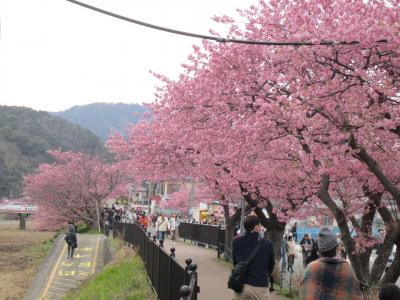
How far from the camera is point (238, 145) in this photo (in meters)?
10.6

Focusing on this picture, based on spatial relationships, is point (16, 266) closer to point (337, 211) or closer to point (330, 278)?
point (337, 211)

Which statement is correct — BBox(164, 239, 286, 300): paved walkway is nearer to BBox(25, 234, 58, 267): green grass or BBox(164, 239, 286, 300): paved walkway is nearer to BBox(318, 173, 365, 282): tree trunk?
BBox(318, 173, 365, 282): tree trunk

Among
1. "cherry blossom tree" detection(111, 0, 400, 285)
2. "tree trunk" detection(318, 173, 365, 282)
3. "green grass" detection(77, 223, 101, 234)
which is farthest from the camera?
"green grass" detection(77, 223, 101, 234)

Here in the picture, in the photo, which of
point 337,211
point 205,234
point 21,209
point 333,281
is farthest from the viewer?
point 21,209

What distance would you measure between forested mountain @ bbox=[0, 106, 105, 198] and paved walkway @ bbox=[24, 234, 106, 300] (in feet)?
172

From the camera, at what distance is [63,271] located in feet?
71.6

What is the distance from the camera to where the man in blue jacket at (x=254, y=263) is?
5.81 m

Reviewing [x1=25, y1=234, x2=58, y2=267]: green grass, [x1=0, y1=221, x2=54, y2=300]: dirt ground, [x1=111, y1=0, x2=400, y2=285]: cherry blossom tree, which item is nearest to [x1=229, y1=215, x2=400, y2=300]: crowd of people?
[x1=111, y1=0, x2=400, y2=285]: cherry blossom tree

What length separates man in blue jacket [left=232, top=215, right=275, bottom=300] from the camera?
19.1 feet

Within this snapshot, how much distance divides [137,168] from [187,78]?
531cm

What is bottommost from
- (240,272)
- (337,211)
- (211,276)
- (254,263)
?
(211,276)

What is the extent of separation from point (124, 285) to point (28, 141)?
8643cm

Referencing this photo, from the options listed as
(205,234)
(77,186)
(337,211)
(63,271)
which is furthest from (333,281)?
(77,186)

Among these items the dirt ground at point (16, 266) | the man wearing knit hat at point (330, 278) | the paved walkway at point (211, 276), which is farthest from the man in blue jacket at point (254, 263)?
the dirt ground at point (16, 266)
